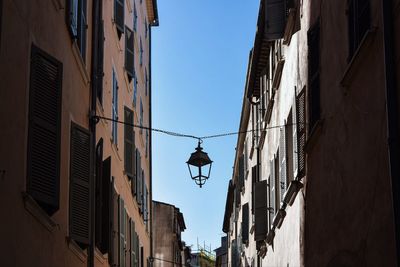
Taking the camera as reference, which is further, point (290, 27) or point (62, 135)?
point (290, 27)

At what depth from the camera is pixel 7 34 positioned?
7656 millimetres

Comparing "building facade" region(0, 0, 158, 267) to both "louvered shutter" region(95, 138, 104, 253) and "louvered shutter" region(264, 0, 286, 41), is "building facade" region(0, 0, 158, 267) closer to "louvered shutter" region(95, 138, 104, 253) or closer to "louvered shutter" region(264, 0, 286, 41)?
"louvered shutter" region(95, 138, 104, 253)

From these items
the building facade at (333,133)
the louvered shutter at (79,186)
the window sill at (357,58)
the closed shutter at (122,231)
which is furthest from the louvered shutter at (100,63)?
the window sill at (357,58)

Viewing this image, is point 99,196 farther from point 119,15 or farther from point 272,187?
point 119,15

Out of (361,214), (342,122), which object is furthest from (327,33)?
(361,214)

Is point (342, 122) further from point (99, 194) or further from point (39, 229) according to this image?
point (99, 194)

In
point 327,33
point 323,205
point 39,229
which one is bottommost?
point 39,229

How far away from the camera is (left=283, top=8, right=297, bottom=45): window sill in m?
14.7

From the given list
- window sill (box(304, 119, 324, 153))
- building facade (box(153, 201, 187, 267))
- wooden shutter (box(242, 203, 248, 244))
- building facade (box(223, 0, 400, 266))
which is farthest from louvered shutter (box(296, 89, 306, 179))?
building facade (box(153, 201, 187, 267))

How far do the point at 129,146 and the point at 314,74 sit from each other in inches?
370

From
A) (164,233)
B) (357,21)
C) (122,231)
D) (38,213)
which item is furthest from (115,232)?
(164,233)

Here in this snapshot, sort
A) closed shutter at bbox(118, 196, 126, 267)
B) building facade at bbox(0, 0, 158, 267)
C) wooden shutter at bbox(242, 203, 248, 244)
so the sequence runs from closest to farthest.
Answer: building facade at bbox(0, 0, 158, 267) → closed shutter at bbox(118, 196, 126, 267) → wooden shutter at bbox(242, 203, 248, 244)

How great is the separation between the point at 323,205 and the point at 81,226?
131 inches

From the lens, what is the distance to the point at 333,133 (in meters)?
10.4
